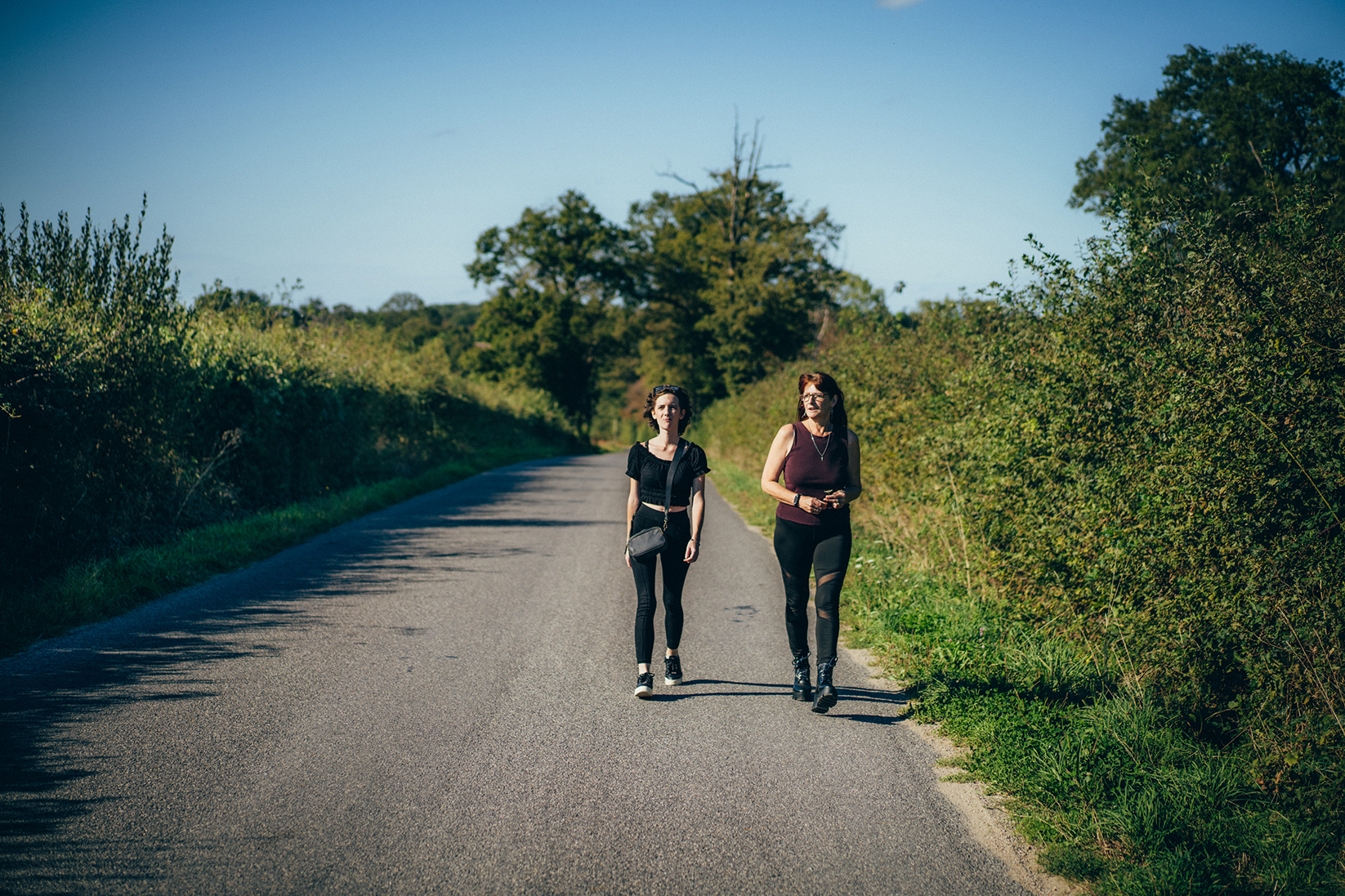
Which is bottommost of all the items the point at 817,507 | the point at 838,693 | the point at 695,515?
the point at 838,693

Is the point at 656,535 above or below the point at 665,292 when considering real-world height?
below

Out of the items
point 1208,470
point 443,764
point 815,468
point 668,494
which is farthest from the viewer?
point 668,494

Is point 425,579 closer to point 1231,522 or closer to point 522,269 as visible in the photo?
point 1231,522

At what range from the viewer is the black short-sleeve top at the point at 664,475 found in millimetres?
5336

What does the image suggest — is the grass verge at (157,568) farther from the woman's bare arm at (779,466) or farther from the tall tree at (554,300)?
the tall tree at (554,300)

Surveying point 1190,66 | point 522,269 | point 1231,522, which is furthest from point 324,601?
point 522,269

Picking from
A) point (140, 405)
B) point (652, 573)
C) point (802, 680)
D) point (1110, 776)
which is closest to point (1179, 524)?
point (1110, 776)

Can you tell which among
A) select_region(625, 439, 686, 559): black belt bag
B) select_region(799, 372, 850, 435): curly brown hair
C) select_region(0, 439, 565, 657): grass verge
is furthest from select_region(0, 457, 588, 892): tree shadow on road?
select_region(799, 372, 850, 435): curly brown hair

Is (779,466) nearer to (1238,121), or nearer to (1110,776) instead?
(1110,776)

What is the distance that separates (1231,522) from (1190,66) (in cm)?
3096

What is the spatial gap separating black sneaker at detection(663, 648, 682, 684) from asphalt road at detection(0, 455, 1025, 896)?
10 centimetres

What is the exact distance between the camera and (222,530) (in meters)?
9.61

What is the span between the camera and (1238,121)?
25.2m

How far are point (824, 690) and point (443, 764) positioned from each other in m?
2.27
